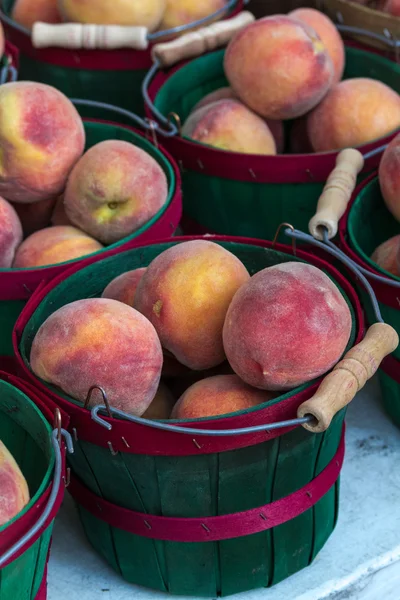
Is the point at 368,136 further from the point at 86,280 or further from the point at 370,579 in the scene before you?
the point at 370,579

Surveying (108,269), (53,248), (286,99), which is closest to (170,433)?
(108,269)

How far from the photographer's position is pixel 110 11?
1.72m

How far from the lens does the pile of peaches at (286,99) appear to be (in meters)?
1.51

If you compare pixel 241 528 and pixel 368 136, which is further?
pixel 368 136

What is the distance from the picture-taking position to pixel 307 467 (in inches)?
39.8

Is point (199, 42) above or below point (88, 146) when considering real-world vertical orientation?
above

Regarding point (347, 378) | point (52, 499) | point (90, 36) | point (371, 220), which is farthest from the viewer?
point (90, 36)

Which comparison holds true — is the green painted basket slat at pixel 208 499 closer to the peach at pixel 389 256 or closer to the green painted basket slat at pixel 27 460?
the green painted basket slat at pixel 27 460

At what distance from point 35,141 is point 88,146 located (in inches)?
8.7

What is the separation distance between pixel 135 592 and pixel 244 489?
255 mm

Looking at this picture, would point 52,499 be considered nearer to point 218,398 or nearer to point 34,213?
point 218,398

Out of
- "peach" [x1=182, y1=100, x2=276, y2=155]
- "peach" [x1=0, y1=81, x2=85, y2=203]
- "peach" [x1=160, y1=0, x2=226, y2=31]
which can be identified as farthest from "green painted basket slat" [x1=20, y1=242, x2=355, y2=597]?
"peach" [x1=160, y1=0, x2=226, y2=31]

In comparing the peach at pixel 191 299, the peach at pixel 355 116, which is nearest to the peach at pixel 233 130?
the peach at pixel 355 116

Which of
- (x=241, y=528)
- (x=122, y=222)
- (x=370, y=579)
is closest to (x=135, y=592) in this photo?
(x=241, y=528)
